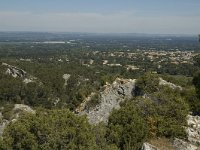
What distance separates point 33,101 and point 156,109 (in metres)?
66.7

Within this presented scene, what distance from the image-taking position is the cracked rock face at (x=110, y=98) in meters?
43.9

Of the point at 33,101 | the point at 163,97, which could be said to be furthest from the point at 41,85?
the point at 163,97

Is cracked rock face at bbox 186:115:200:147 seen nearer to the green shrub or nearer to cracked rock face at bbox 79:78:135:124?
the green shrub

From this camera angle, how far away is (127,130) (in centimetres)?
3042

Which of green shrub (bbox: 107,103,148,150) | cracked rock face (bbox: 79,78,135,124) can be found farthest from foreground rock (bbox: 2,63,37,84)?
green shrub (bbox: 107,103,148,150)

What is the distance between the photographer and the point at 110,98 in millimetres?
47625

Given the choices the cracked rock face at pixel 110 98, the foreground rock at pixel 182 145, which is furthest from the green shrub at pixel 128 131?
the cracked rock face at pixel 110 98

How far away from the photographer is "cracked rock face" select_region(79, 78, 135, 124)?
43.9 metres

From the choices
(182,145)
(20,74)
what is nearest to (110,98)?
(182,145)

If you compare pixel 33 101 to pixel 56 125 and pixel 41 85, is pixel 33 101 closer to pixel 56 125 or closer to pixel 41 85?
Answer: pixel 41 85

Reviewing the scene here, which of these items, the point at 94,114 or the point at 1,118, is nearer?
the point at 94,114

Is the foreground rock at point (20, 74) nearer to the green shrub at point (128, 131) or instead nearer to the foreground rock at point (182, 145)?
the green shrub at point (128, 131)

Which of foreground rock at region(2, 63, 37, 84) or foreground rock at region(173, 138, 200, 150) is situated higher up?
foreground rock at region(173, 138, 200, 150)

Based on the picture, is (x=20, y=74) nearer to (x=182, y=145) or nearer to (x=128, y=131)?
(x=128, y=131)
